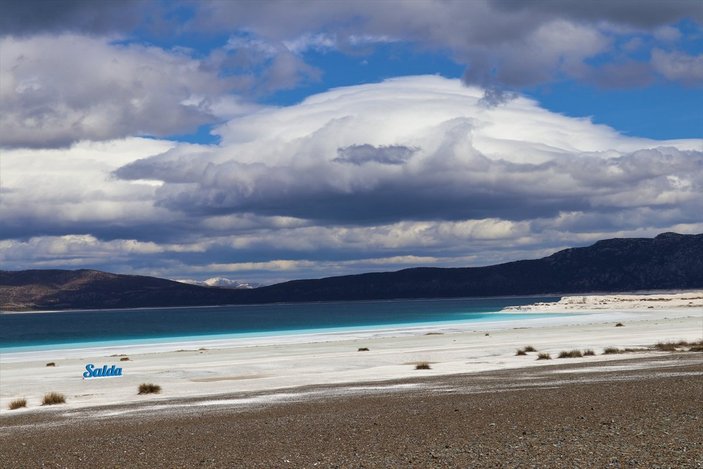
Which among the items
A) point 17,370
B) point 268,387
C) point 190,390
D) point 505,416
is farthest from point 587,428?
point 17,370

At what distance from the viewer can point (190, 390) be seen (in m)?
33.7

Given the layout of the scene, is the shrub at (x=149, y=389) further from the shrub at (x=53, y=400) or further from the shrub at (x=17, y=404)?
the shrub at (x=17, y=404)

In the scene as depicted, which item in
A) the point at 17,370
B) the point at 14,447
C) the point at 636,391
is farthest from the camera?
the point at 17,370

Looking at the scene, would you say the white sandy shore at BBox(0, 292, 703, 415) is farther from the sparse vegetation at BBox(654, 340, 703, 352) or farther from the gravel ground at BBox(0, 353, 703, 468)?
the gravel ground at BBox(0, 353, 703, 468)

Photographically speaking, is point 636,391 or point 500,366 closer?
point 636,391

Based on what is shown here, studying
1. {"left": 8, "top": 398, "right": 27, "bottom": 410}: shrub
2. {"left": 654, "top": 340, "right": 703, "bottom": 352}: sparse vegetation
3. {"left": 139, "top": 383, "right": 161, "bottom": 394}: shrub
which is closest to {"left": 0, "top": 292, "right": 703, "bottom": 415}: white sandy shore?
{"left": 8, "top": 398, "right": 27, "bottom": 410}: shrub

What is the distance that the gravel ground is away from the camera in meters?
13.7

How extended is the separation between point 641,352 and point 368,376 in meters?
14.9

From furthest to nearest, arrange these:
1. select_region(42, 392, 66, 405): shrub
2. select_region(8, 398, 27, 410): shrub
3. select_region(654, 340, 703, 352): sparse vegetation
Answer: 1. select_region(654, 340, 703, 352): sparse vegetation
2. select_region(42, 392, 66, 405): shrub
3. select_region(8, 398, 27, 410): shrub

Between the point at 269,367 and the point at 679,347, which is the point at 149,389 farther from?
the point at 679,347

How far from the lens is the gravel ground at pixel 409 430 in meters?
13.7

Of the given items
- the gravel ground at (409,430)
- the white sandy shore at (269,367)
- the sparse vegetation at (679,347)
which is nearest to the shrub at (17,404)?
the white sandy shore at (269,367)

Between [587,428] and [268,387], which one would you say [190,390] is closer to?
[268,387]

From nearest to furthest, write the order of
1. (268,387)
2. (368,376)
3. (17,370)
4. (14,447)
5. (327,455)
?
(327,455) → (14,447) → (268,387) → (368,376) → (17,370)
